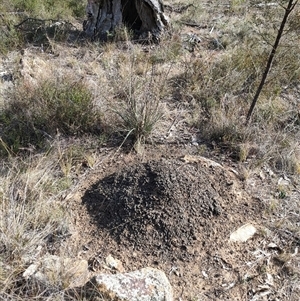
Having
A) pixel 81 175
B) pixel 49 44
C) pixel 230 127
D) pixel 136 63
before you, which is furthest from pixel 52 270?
pixel 49 44

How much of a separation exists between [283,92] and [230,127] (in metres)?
1.33

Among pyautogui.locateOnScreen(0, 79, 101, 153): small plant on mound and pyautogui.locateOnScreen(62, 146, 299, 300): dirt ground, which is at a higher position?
pyautogui.locateOnScreen(0, 79, 101, 153): small plant on mound

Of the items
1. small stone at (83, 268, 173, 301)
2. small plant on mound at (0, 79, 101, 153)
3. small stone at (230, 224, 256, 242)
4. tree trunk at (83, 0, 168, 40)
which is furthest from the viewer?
tree trunk at (83, 0, 168, 40)

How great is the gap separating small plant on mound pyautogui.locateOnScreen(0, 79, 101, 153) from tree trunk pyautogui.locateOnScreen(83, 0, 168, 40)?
2.23m

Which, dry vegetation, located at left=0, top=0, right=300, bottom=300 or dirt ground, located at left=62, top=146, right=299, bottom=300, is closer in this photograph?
dirt ground, located at left=62, top=146, right=299, bottom=300

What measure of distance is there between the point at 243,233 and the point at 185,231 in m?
0.47

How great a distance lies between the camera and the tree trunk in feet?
18.1

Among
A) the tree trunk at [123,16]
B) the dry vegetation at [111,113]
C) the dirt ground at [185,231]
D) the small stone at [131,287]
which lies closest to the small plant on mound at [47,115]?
the dry vegetation at [111,113]

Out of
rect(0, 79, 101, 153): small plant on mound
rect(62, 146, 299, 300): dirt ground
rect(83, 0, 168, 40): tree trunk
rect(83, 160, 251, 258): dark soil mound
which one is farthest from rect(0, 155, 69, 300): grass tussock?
rect(83, 0, 168, 40): tree trunk

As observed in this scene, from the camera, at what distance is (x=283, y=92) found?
449 cm

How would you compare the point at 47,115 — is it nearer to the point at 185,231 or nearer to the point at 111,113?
the point at 111,113

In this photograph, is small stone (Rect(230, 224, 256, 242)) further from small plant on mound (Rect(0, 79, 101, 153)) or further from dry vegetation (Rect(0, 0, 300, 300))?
small plant on mound (Rect(0, 79, 101, 153))

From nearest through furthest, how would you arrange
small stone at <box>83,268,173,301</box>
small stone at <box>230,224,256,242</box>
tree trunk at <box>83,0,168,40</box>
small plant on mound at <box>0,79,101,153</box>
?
small stone at <box>83,268,173,301</box>
small stone at <box>230,224,256,242</box>
small plant on mound at <box>0,79,101,153</box>
tree trunk at <box>83,0,168,40</box>

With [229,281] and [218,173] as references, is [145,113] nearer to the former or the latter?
[218,173]
